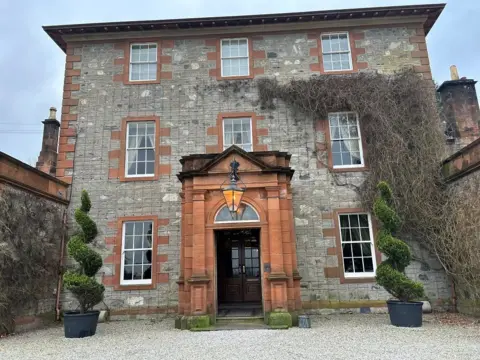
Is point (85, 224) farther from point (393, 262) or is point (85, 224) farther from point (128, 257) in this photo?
point (393, 262)

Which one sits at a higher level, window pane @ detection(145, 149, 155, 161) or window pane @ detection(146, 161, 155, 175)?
window pane @ detection(145, 149, 155, 161)

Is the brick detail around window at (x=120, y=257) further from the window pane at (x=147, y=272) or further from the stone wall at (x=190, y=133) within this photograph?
the window pane at (x=147, y=272)

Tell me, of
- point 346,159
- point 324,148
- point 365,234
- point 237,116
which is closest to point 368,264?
point 365,234

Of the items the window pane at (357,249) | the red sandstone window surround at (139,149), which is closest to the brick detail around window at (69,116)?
the red sandstone window surround at (139,149)

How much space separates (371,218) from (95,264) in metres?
8.11

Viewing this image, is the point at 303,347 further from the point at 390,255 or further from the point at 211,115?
the point at 211,115

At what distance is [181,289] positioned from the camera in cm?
923

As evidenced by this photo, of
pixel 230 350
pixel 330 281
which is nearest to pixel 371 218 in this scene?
pixel 330 281

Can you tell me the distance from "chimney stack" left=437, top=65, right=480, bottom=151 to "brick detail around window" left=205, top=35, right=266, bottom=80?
21.9 ft

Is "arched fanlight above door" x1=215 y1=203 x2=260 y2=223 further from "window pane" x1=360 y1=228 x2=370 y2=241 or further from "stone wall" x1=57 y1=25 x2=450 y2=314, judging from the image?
"window pane" x1=360 y1=228 x2=370 y2=241

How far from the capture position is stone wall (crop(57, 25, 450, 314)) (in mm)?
11109

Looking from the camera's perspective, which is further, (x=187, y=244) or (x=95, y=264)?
(x=187, y=244)

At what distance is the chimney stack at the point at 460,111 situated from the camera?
12602 millimetres

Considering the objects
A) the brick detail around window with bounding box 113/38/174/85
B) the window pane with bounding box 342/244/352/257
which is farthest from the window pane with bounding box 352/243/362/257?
the brick detail around window with bounding box 113/38/174/85
